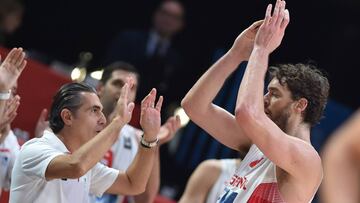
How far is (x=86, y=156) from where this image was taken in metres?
4.64

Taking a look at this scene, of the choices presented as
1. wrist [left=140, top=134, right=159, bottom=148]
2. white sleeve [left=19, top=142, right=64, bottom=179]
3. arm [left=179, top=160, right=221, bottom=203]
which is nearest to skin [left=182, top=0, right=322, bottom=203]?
wrist [left=140, top=134, right=159, bottom=148]

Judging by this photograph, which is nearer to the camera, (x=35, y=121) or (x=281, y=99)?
(x=281, y=99)

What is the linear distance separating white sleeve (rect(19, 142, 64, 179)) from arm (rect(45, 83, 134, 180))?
1.9 inches

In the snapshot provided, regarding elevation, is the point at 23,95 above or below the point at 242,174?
below

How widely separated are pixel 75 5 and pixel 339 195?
7.73 m

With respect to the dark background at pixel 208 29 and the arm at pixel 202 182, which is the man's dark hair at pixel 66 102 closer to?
the arm at pixel 202 182

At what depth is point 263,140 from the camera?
434 cm

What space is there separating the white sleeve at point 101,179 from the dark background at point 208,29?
360 centimetres

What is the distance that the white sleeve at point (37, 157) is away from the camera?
4832 mm

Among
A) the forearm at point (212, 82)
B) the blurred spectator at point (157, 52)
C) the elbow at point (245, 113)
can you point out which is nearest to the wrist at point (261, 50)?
the elbow at point (245, 113)

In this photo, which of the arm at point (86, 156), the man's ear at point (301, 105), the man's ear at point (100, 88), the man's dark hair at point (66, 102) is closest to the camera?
the arm at point (86, 156)

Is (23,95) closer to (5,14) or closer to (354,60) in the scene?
(5,14)

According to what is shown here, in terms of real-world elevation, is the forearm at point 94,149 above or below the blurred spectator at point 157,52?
above

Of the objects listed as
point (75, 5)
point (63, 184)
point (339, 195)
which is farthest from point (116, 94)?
point (339, 195)
